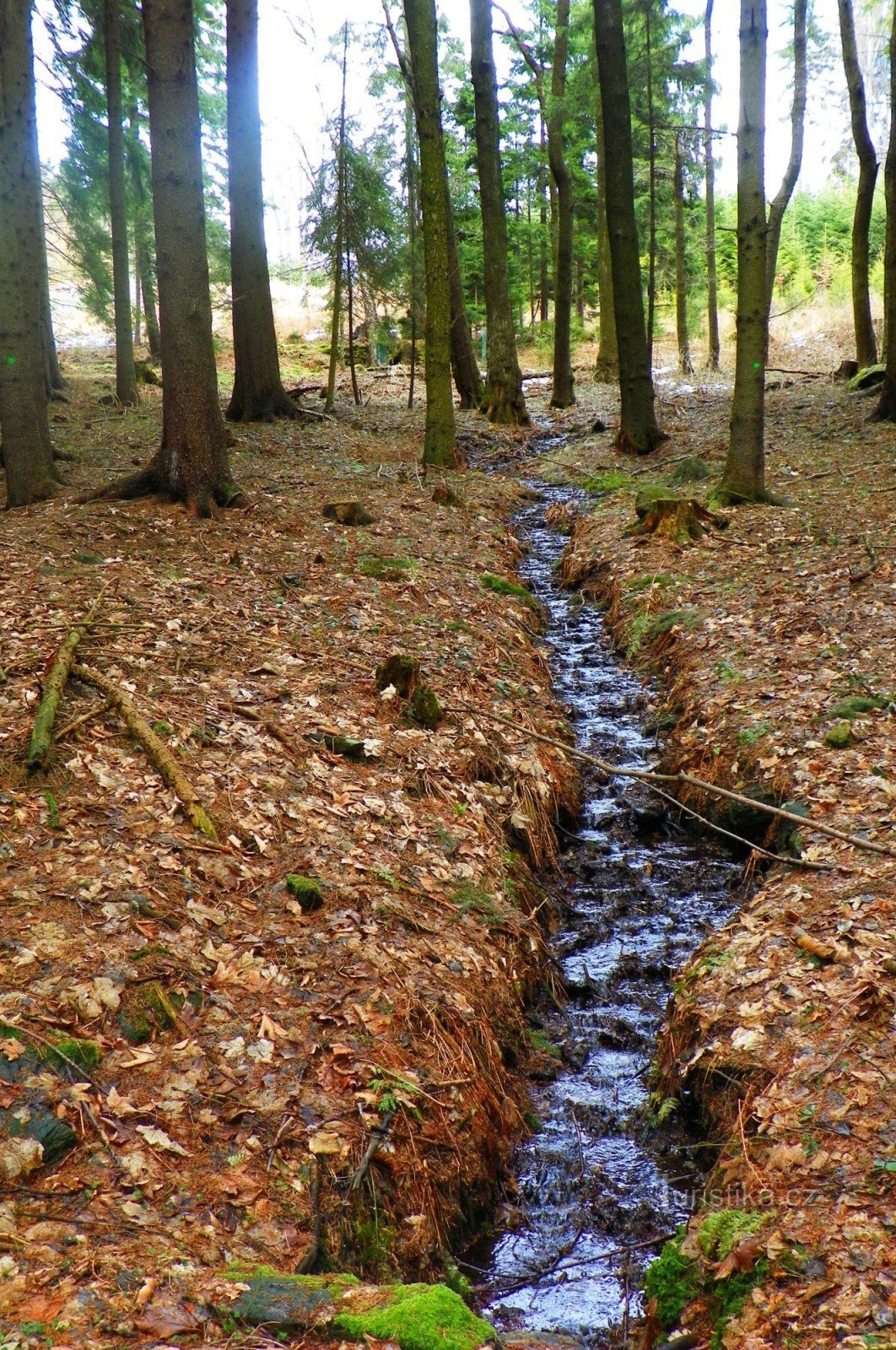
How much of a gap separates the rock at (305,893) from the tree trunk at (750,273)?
8.15 m

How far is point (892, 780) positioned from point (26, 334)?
9054 millimetres

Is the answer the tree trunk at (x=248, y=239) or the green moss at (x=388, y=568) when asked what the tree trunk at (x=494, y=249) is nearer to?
the tree trunk at (x=248, y=239)

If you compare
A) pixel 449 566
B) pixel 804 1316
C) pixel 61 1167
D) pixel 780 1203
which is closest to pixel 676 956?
pixel 780 1203

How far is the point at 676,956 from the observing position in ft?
17.9

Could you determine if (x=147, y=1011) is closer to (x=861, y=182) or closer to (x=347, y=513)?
(x=347, y=513)

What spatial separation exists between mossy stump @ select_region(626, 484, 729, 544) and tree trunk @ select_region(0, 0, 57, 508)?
6.92 meters

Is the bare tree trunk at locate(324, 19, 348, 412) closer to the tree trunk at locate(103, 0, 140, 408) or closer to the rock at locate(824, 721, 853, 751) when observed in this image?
the tree trunk at locate(103, 0, 140, 408)

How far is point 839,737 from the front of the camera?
619 cm

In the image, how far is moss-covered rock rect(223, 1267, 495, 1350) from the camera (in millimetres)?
2770

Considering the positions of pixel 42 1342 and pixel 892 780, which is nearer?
pixel 42 1342

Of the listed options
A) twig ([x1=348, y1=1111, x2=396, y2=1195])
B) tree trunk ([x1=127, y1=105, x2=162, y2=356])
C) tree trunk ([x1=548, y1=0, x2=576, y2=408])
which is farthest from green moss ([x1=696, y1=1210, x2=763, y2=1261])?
tree trunk ([x1=548, y1=0, x2=576, y2=408])

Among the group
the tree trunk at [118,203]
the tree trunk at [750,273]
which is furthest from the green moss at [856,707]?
the tree trunk at [118,203]

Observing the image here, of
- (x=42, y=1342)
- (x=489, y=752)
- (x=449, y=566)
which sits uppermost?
(x=449, y=566)

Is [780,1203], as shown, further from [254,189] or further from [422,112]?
[254,189]
